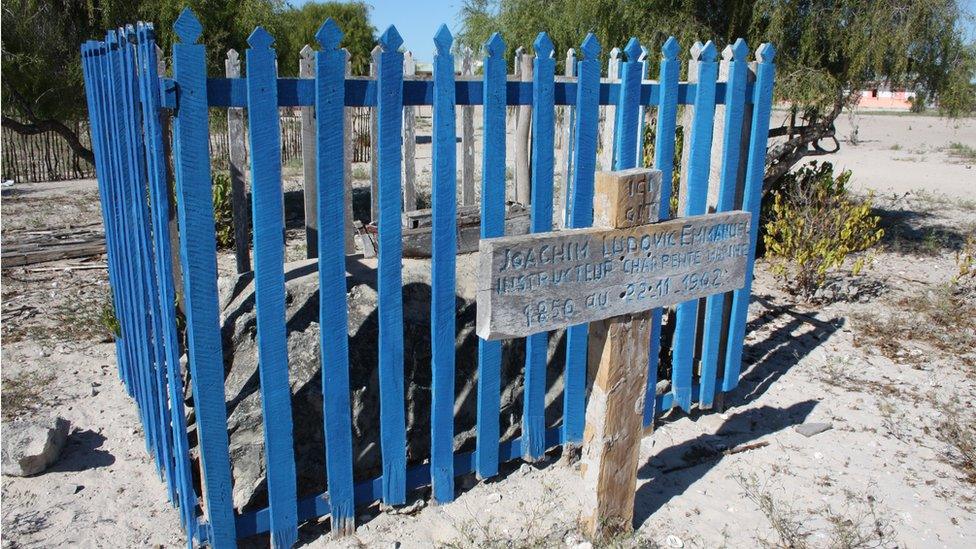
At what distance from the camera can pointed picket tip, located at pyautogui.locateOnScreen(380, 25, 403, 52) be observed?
2852mm

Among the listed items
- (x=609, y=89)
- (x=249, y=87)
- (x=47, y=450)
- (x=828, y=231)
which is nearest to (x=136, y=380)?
(x=47, y=450)

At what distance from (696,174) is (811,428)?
1.65m

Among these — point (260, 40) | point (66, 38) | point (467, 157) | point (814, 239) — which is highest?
point (66, 38)

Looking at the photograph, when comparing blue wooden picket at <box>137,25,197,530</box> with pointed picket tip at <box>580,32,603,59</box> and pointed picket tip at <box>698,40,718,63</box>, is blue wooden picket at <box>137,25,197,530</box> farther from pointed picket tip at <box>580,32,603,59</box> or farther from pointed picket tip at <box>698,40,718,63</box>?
pointed picket tip at <box>698,40,718,63</box>

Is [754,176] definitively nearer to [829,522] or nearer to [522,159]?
[829,522]

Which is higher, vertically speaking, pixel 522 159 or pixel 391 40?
pixel 391 40

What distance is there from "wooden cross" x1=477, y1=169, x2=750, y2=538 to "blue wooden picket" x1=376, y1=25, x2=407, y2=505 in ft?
1.94

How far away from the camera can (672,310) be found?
4902 mm

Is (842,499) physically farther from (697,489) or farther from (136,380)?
(136,380)

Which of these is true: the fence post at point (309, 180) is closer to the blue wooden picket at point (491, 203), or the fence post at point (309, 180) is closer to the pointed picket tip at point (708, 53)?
the blue wooden picket at point (491, 203)

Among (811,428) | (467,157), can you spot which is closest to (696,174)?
(811,428)

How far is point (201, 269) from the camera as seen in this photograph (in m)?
2.74

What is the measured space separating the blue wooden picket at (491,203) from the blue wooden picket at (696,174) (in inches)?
48.8

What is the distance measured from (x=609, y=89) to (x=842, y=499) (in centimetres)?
230
